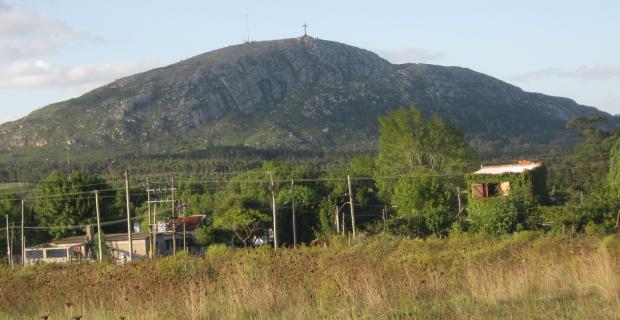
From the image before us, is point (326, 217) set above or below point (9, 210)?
below

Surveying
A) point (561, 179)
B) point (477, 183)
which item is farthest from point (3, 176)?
point (477, 183)

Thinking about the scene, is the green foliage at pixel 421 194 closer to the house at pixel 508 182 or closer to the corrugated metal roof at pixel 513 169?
the corrugated metal roof at pixel 513 169

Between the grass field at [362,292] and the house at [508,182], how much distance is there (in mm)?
38745

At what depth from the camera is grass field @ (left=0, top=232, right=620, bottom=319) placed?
33.8 feet

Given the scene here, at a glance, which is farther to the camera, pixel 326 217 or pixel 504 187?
pixel 326 217

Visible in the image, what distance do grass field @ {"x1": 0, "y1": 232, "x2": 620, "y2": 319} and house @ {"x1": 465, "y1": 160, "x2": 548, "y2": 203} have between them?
38.7 meters

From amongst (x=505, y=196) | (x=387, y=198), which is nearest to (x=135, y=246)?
(x=387, y=198)

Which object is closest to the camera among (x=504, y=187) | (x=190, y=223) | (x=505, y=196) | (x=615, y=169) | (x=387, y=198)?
(x=505, y=196)

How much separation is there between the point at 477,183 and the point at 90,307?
4590 centimetres

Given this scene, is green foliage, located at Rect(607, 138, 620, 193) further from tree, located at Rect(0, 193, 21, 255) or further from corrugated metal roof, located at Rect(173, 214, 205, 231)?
tree, located at Rect(0, 193, 21, 255)

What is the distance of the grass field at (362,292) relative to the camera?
406 inches

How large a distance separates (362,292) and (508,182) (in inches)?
1784

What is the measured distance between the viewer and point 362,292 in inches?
456

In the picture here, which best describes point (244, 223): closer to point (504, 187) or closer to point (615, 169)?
point (504, 187)
